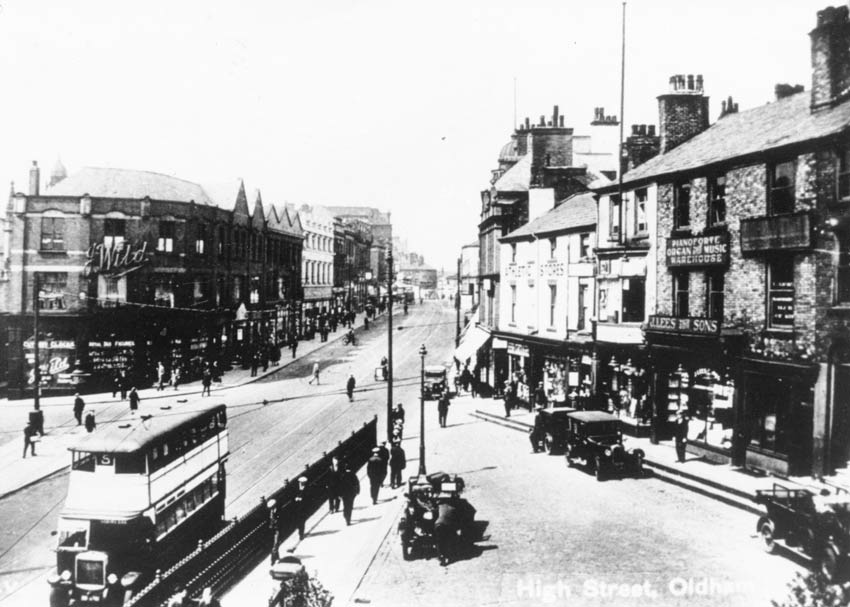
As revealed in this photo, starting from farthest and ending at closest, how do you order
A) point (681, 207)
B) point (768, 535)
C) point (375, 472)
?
point (681, 207), point (375, 472), point (768, 535)

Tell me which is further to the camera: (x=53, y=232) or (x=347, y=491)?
(x=53, y=232)

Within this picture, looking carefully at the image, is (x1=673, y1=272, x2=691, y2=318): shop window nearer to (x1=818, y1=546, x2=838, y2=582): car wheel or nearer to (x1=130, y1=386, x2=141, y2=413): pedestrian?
(x1=818, y1=546, x2=838, y2=582): car wheel

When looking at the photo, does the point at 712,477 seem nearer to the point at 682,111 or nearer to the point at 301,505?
the point at 301,505

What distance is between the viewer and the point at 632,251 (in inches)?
963

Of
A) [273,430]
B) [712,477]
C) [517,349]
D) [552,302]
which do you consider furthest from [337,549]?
[517,349]

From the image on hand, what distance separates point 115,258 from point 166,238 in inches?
126

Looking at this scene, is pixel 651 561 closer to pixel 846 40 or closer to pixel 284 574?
pixel 284 574

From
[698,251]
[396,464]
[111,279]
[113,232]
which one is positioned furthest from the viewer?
[113,232]

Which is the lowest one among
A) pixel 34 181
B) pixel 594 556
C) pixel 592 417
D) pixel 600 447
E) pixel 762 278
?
pixel 594 556

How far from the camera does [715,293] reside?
20672 mm

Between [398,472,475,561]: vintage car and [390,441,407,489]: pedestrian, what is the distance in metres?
4.97

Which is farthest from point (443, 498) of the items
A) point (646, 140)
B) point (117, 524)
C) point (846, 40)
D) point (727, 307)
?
point (646, 140)

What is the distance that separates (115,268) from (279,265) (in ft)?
71.2

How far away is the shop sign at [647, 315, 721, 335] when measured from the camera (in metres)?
19.7
